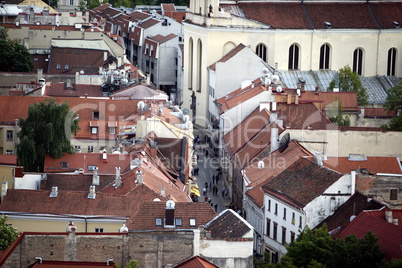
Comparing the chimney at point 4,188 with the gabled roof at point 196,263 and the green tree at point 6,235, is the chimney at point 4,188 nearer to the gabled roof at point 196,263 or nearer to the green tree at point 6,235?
the green tree at point 6,235

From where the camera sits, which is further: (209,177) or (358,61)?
(358,61)

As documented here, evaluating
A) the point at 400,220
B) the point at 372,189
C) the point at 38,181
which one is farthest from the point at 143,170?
the point at 400,220

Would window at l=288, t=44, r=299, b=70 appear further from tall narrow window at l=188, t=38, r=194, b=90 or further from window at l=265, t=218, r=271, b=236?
window at l=265, t=218, r=271, b=236

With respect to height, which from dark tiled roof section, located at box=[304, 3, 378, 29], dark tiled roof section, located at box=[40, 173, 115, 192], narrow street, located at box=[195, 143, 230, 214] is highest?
dark tiled roof section, located at box=[304, 3, 378, 29]

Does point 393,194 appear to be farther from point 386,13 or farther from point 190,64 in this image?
point 386,13

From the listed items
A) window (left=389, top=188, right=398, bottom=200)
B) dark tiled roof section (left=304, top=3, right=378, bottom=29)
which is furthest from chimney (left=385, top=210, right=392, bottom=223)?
dark tiled roof section (left=304, top=3, right=378, bottom=29)

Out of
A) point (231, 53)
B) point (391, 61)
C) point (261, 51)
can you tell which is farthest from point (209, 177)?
point (391, 61)

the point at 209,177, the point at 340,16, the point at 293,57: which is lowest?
the point at 209,177
